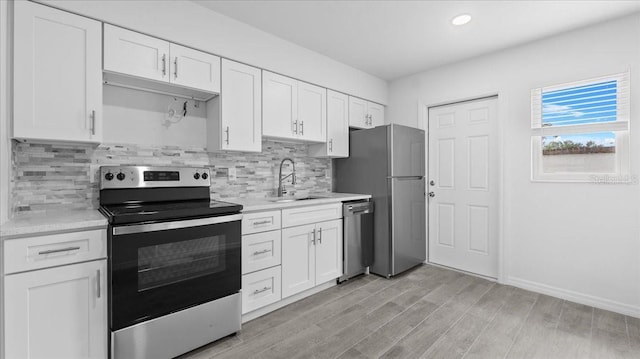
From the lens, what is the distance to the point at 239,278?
2.14 meters

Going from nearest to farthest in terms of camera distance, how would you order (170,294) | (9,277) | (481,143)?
(9,277) < (170,294) < (481,143)

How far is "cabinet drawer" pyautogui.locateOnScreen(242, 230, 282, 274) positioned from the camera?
7.52 ft

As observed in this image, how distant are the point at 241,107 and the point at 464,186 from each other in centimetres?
273

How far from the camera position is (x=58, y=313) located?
4.94 ft

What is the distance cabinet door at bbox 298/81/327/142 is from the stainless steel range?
4.43 ft

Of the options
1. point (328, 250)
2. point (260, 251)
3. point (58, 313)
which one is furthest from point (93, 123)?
point (328, 250)

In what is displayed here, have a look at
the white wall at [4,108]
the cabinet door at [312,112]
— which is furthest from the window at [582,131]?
the white wall at [4,108]

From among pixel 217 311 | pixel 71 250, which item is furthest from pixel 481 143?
pixel 71 250

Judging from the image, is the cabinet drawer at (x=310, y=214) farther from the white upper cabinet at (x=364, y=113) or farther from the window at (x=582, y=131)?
the window at (x=582, y=131)

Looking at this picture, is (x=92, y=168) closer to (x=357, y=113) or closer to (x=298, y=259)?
(x=298, y=259)

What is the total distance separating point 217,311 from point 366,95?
10.1ft

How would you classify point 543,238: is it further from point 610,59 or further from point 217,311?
point 217,311

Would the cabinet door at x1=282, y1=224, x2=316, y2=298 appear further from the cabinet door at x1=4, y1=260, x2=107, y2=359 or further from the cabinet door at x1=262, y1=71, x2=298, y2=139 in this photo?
the cabinet door at x1=4, y1=260, x2=107, y2=359

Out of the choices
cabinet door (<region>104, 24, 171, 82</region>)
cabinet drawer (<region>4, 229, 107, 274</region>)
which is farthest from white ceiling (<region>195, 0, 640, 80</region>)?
cabinet drawer (<region>4, 229, 107, 274</region>)
